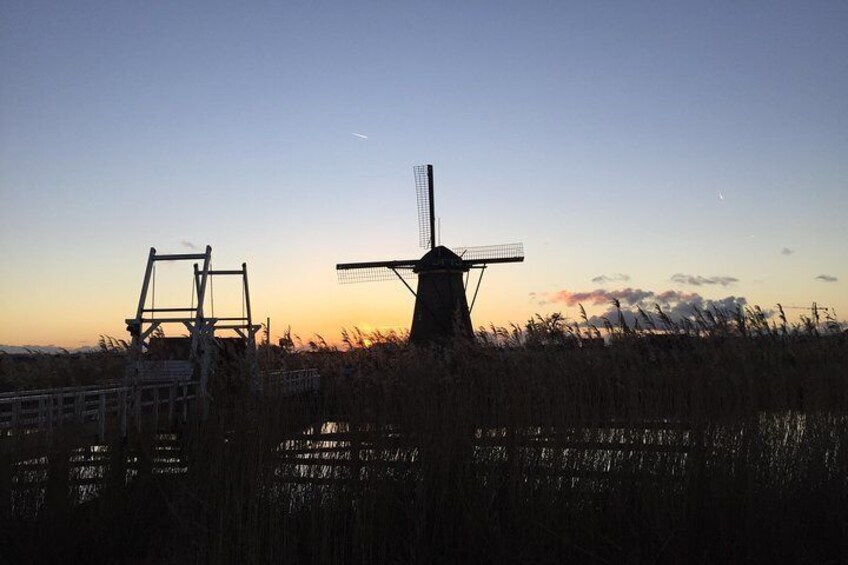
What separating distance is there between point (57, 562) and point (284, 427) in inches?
81.9

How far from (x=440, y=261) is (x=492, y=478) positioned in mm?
25793

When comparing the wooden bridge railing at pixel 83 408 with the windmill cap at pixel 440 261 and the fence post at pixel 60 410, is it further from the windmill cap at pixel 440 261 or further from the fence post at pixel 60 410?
the windmill cap at pixel 440 261

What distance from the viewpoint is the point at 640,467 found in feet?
18.8

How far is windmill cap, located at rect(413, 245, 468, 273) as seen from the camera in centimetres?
3128

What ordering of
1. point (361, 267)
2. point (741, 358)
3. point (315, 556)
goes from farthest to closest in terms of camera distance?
point (361, 267)
point (741, 358)
point (315, 556)

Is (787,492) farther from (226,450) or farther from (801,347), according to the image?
(226,450)

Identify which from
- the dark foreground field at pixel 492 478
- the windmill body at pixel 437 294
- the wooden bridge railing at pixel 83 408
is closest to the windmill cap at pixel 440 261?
the windmill body at pixel 437 294

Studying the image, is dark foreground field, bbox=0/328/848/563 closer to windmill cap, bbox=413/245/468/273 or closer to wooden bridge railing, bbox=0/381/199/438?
wooden bridge railing, bbox=0/381/199/438

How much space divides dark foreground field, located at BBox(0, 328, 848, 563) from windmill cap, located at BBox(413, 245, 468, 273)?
24.6m

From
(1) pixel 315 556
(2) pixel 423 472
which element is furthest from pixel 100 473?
(2) pixel 423 472

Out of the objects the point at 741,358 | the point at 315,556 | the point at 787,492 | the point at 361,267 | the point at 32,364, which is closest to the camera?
the point at 315,556

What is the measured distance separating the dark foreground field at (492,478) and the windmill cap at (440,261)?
970 inches

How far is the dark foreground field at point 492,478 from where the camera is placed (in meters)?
5.27

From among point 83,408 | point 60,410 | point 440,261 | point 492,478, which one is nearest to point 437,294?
point 440,261
